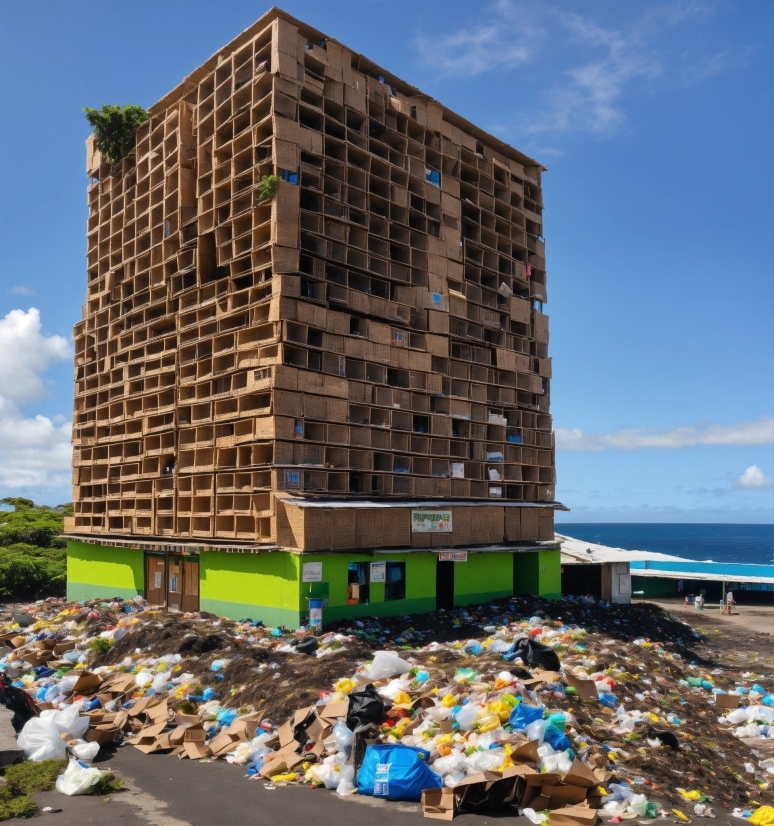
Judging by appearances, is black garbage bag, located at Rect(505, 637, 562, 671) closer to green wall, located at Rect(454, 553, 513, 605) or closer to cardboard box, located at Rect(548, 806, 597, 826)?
cardboard box, located at Rect(548, 806, 597, 826)

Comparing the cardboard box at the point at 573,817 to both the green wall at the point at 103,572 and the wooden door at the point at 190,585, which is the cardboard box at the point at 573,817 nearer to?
the wooden door at the point at 190,585

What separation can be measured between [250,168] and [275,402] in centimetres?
897

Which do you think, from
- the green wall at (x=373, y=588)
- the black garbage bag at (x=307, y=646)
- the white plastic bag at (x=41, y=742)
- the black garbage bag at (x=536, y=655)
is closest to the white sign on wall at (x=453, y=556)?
the green wall at (x=373, y=588)

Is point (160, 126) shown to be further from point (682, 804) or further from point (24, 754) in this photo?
point (682, 804)

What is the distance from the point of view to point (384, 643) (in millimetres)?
24125

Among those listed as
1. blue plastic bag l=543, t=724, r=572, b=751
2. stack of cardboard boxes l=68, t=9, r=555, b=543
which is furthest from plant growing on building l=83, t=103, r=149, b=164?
blue plastic bag l=543, t=724, r=572, b=751

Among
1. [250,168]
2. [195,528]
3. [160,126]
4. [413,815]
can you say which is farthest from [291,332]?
[413,815]

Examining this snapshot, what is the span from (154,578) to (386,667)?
654 inches

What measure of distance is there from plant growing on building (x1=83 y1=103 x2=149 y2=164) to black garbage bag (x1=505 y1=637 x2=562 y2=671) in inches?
1137

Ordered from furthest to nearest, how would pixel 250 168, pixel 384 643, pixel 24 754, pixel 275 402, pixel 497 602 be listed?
1. pixel 497 602
2. pixel 250 168
3. pixel 275 402
4. pixel 384 643
5. pixel 24 754

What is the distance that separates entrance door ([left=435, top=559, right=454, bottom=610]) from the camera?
31.1 meters

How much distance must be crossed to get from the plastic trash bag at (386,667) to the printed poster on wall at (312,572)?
659 cm

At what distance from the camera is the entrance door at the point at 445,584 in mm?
31053

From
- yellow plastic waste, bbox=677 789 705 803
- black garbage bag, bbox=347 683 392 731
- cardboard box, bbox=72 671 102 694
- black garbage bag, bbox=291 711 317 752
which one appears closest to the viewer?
yellow plastic waste, bbox=677 789 705 803
